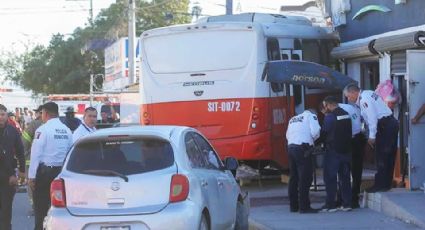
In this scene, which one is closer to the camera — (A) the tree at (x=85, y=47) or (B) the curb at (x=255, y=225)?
(B) the curb at (x=255, y=225)

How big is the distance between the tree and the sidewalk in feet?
122

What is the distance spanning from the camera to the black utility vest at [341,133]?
11.4m

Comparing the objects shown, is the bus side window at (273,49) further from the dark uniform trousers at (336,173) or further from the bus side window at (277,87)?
the dark uniform trousers at (336,173)

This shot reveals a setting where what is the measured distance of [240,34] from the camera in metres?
14.9

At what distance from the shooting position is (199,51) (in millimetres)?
15141

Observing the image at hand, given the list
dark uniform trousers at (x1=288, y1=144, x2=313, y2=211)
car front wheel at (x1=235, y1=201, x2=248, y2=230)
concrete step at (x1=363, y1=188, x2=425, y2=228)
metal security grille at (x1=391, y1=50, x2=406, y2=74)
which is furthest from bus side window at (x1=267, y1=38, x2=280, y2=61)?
car front wheel at (x1=235, y1=201, x2=248, y2=230)

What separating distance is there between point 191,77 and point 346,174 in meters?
4.79

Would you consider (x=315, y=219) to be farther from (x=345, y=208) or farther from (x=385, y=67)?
(x=385, y=67)

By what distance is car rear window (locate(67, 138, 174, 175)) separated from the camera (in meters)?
7.73

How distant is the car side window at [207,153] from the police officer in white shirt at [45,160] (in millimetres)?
1904

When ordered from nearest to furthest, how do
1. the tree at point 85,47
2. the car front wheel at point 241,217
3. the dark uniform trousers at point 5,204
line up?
the dark uniform trousers at point 5,204 < the car front wheel at point 241,217 < the tree at point 85,47

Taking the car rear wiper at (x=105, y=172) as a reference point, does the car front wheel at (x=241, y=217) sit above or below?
below

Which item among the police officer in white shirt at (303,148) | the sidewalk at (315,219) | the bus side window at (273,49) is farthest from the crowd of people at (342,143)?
the bus side window at (273,49)

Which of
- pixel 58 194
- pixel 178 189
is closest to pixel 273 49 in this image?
pixel 178 189
